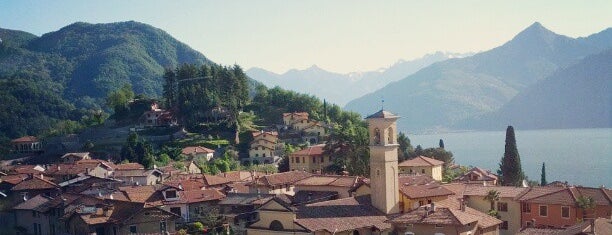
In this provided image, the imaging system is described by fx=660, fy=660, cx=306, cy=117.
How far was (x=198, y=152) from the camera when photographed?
211ft

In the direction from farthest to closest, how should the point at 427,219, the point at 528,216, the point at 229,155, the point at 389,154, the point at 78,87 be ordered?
the point at 78,87 → the point at 229,155 → the point at 528,216 → the point at 389,154 → the point at 427,219

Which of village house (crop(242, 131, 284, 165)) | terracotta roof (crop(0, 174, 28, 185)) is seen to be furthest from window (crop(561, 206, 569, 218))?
terracotta roof (crop(0, 174, 28, 185))

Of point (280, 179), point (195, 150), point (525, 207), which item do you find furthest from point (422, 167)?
point (195, 150)

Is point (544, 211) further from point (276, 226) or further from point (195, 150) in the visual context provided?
point (195, 150)

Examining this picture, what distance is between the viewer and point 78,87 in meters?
156

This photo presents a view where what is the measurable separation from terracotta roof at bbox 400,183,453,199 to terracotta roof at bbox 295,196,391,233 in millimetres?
2336

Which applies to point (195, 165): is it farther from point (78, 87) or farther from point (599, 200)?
point (78, 87)

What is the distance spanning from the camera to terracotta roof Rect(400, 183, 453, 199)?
1307 inches

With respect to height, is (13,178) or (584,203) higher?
(584,203)

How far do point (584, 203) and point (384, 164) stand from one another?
10.0m

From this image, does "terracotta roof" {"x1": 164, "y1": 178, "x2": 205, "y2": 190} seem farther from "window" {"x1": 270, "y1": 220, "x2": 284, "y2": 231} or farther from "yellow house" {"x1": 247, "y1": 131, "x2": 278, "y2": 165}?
"yellow house" {"x1": 247, "y1": 131, "x2": 278, "y2": 165}

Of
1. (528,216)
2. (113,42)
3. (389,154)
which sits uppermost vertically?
(113,42)

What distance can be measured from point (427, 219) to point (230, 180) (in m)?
22.6

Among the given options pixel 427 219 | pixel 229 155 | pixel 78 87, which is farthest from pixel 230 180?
pixel 78 87
